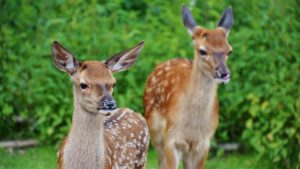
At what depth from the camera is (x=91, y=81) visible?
7.44m

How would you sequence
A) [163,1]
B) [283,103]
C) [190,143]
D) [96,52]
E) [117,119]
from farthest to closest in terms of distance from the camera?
[163,1], [96,52], [283,103], [190,143], [117,119]

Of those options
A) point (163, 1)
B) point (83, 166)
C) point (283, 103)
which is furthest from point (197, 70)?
point (163, 1)

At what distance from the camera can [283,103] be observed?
34.5ft

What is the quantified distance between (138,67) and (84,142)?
13.2 ft

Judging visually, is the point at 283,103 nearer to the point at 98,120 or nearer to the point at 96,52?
the point at 96,52

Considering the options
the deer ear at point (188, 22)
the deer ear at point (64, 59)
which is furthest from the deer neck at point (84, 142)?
the deer ear at point (188, 22)

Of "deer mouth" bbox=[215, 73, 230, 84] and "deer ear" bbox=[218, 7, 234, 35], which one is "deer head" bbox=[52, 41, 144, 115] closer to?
"deer mouth" bbox=[215, 73, 230, 84]

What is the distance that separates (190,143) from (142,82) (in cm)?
219

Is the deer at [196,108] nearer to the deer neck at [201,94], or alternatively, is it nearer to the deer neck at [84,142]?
the deer neck at [201,94]

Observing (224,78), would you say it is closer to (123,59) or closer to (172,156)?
(172,156)

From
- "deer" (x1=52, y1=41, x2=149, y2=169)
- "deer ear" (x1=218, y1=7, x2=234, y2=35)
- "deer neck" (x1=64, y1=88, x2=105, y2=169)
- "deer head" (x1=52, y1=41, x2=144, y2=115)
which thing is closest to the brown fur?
"deer ear" (x1=218, y1=7, x2=234, y2=35)

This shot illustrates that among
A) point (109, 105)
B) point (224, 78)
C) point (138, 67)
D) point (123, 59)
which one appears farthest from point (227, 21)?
point (109, 105)

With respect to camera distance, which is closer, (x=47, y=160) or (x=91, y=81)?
(x=91, y=81)

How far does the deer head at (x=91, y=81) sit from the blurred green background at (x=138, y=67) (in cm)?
314
